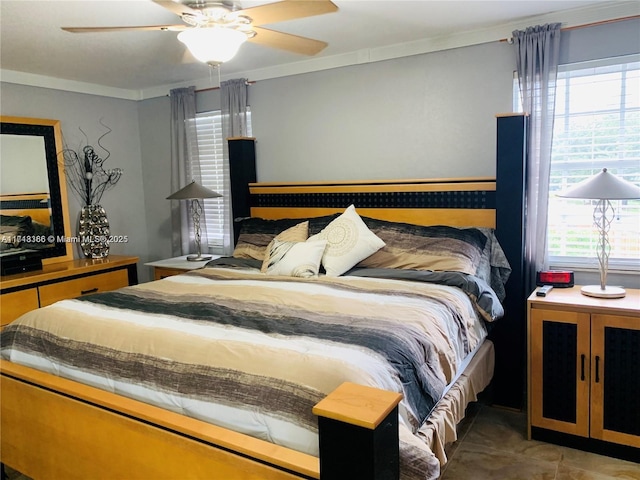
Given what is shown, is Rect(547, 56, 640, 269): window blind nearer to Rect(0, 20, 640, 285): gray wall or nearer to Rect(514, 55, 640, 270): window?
Rect(514, 55, 640, 270): window

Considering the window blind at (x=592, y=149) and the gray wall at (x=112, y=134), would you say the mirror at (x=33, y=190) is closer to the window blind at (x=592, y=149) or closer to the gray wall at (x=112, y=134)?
the gray wall at (x=112, y=134)

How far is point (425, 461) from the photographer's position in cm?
140

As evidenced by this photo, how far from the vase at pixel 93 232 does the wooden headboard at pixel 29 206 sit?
0.93 ft

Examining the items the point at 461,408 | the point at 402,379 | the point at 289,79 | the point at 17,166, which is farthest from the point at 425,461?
the point at 17,166

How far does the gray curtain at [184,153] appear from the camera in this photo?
451 centimetres

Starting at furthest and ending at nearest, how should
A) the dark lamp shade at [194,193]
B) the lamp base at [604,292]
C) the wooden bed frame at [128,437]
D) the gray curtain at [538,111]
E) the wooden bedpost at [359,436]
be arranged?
1. the dark lamp shade at [194,193]
2. the gray curtain at [538,111]
3. the lamp base at [604,292]
4. the wooden bed frame at [128,437]
5. the wooden bedpost at [359,436]

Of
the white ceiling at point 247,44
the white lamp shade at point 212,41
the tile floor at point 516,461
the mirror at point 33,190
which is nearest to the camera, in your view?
the white lamp shade at point 212,41

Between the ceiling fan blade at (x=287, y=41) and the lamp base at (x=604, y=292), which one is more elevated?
the ceiling fan blade at (x=287, y=41)

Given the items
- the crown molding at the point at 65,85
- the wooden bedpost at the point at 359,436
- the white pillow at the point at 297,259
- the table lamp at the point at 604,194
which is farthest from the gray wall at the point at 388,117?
the wooden bedpost at the point at 359,436

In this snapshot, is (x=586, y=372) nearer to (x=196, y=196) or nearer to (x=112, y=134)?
(x=196, y=196)

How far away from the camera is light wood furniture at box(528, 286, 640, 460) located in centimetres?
241

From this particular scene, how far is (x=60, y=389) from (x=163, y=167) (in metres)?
3.29

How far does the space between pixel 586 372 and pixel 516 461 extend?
57 cm

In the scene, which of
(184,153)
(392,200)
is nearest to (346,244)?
(392,200)
